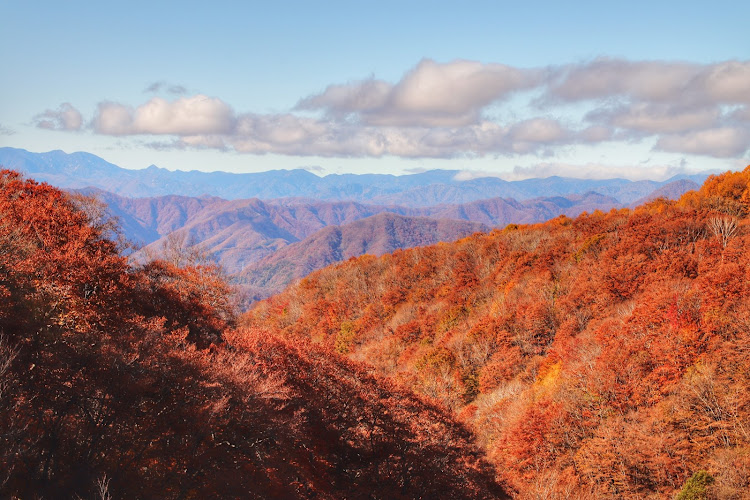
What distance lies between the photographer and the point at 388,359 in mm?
58281

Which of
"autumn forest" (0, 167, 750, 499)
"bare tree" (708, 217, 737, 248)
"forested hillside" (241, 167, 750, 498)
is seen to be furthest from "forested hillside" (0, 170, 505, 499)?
"bare tree" (708, 217, 737, 248)

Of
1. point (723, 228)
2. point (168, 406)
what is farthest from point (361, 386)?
point (723, 228)

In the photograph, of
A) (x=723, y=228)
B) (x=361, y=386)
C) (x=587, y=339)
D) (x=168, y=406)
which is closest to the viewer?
(x=168, y=406)

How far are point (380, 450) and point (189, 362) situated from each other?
32.6 feet

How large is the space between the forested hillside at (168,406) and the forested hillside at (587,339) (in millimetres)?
6467

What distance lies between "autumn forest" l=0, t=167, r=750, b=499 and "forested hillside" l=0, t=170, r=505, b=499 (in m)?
0.08

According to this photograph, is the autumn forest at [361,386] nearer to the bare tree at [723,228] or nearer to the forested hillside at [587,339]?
the forested hillside at [587,339]

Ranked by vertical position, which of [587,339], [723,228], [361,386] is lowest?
[587,339]

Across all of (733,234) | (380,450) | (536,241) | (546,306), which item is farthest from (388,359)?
(733,234)

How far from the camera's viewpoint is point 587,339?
3884 cm

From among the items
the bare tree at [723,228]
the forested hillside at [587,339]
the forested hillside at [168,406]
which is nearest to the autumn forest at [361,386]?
the forested hillside at [168,406]

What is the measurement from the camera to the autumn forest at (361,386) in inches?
534

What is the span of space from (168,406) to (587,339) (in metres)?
35.8

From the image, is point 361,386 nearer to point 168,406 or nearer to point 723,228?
point 168,406
